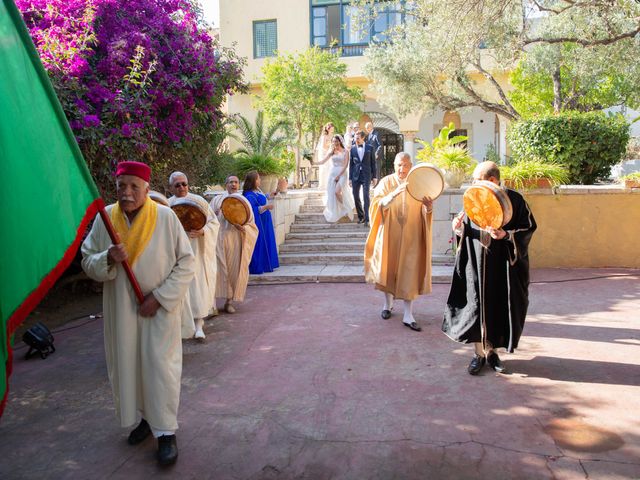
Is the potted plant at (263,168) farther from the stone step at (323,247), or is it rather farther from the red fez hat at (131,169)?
the red fez hat at (131,169)

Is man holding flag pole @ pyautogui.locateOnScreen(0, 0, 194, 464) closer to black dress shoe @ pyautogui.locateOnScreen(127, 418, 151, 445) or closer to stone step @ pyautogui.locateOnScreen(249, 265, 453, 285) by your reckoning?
black dress shoe @ pyautogui.locateOnScreen(127, 418, 151, 445)

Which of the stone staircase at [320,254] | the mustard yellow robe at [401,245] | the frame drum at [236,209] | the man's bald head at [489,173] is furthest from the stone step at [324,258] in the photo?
the man's bald head at [489,173]

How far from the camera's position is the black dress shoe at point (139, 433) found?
3744mm

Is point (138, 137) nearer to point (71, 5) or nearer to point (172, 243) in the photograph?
point (71, 5)

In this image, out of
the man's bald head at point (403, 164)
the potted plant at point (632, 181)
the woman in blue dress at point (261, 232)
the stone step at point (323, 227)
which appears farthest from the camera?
the stone step at point (323, 227)

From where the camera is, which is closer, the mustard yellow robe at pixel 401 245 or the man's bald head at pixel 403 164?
the mustard yellow robe at pixel 401 245

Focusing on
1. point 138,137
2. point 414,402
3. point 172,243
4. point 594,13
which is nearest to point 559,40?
point 594,13

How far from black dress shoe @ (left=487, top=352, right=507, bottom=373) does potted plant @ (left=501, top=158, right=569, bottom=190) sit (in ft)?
17.6

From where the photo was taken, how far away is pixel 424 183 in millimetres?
6168

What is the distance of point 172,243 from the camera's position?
362 centimetres

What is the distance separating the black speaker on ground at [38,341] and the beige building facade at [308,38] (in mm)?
17992

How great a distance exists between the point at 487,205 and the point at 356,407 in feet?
6.50

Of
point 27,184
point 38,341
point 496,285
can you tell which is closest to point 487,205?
point 496,285

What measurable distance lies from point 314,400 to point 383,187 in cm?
318
